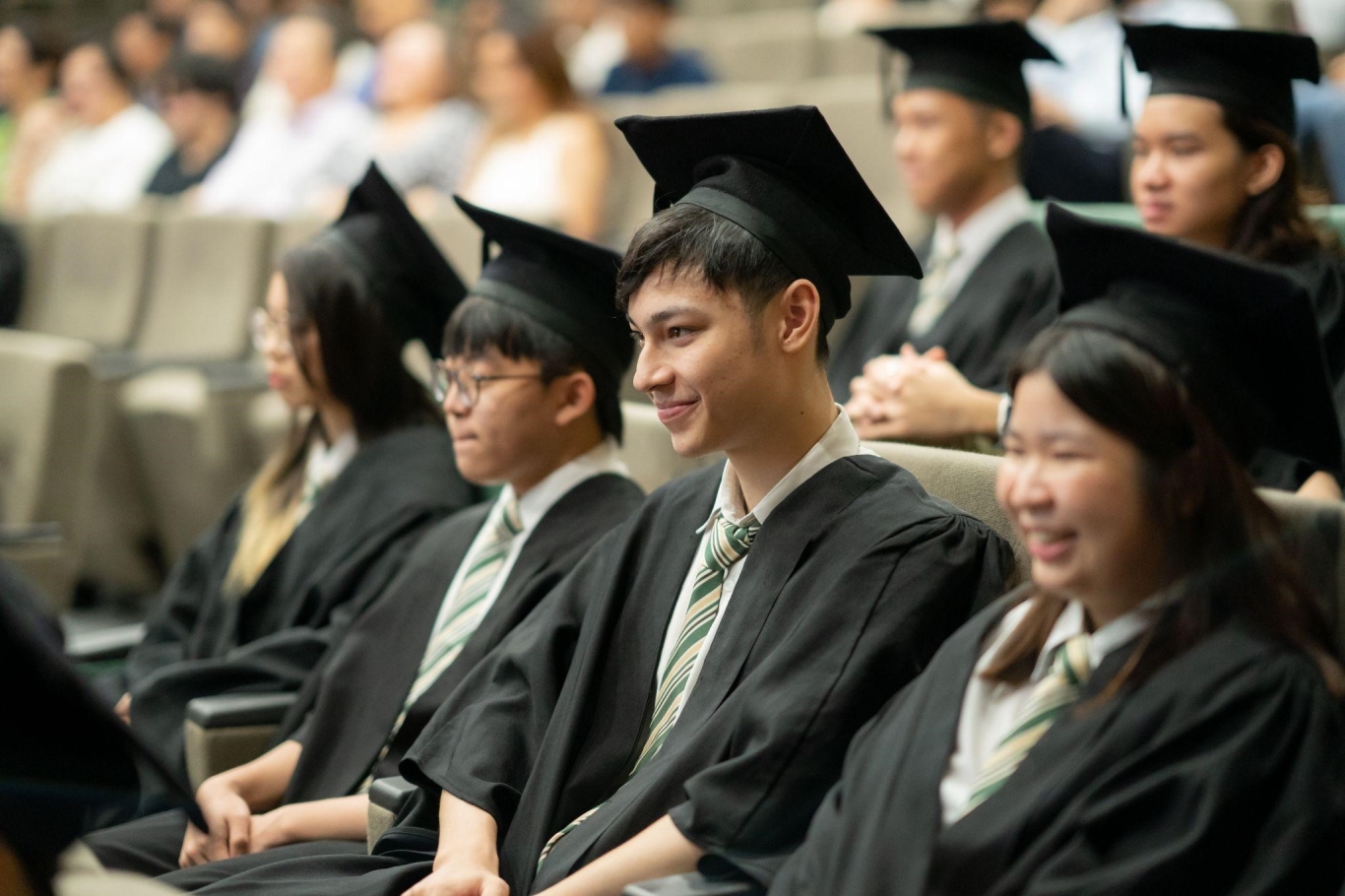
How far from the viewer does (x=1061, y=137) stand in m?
4.62

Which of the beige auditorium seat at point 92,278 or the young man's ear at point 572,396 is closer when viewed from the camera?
the young man's ear at point 572,396

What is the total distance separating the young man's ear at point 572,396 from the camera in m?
2.75

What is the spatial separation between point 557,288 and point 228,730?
104 cm

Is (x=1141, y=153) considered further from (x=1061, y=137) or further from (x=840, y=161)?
(x=1061, y=137)

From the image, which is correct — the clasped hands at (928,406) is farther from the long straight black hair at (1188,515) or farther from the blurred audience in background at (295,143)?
the blurred audience in background at (295,143)

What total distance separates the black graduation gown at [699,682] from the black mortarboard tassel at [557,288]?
0.50 metres

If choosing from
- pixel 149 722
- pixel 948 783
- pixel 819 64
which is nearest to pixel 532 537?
pixel 149 722

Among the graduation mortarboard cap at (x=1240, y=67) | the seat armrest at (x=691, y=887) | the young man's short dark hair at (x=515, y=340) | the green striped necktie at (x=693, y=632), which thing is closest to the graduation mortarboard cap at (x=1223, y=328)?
the green striped necktie at (x=693, y=632)

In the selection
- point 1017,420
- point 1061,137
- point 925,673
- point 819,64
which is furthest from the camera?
point 819,64

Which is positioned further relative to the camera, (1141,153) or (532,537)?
(1141,153)

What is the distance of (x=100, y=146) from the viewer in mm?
8422

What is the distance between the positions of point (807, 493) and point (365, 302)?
1.55 meters

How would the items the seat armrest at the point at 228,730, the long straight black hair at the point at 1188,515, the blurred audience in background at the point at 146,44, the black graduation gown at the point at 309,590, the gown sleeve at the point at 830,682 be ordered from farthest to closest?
the blurred audience in background at the point at 146,44, the black graduation gown at the point at 309,590, the seat armrest at the point at 228,730, the gown sleeve at the point at 830,682, the long straight black hair at the point at 1188,515

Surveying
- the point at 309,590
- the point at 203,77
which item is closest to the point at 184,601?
the point at 309,590
